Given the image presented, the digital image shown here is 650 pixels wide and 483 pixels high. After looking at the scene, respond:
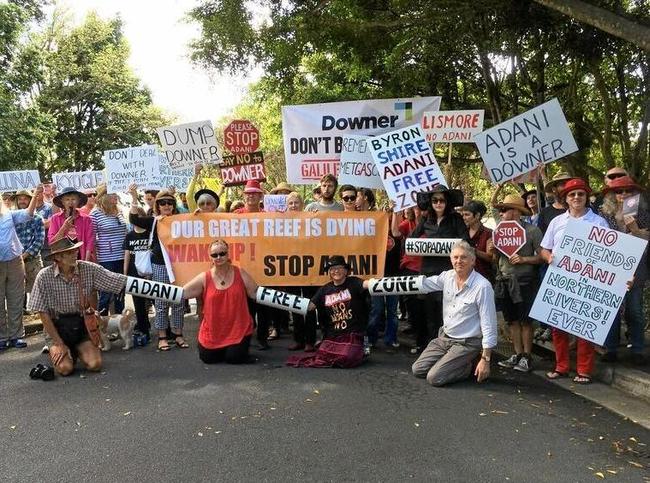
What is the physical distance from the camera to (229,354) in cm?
656

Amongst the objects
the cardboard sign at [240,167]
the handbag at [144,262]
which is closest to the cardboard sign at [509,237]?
the handbag at [144,262]

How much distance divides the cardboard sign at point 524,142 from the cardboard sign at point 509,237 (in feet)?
4.39

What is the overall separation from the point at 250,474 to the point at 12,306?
5.17 meters

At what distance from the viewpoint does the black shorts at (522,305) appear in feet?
20.9

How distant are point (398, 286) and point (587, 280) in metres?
1.87

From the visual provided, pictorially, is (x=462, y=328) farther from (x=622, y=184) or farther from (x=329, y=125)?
(x=329, y=125)

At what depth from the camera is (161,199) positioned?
7.38 meters

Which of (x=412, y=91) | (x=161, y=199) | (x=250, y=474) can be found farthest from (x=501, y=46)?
(x=250, y=474)

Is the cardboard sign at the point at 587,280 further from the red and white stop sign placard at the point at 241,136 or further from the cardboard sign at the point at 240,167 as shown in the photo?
the red and white stop sign placard at the point at 241,136

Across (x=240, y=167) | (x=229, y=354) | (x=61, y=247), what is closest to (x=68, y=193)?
(x=61, y=247)

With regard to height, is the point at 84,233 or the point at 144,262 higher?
the point at 84,233

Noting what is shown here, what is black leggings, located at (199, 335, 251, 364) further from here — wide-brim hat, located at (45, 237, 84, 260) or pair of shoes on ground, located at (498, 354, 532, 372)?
pair of shoes on ground, located at (498, 354, 532, 372)

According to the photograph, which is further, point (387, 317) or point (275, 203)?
point (275, 203)

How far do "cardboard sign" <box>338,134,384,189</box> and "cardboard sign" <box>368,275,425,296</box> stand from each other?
1.89 meters
